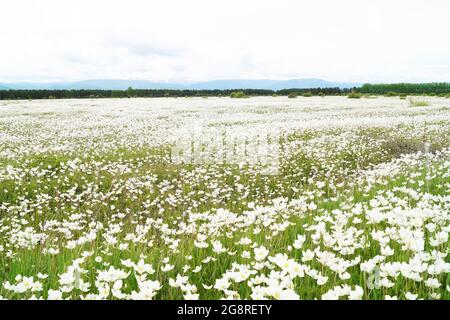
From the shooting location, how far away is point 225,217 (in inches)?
232

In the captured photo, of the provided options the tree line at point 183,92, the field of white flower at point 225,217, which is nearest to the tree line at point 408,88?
the tree line at point 183,92

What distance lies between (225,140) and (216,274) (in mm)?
14808

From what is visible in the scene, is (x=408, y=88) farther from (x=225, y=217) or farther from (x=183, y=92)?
(x=225, y=217)

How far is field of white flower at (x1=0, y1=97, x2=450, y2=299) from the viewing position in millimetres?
3332

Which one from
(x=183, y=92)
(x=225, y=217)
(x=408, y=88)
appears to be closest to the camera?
(x=225, y=217)

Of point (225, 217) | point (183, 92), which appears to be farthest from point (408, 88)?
point (225, 217)

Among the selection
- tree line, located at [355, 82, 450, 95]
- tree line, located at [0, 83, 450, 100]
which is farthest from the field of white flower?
tree line, located at [355, 82, 450, 95]

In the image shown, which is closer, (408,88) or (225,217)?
(225,217)

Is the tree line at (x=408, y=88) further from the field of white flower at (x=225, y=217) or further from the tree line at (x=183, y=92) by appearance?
the field of white flower at (x=225, y=217)

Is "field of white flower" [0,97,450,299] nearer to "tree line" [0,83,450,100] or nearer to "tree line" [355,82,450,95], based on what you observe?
"tree line" [0,83,450,100]

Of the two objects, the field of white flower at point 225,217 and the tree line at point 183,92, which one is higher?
the tree line at point 183,92

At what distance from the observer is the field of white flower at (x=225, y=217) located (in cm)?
333
